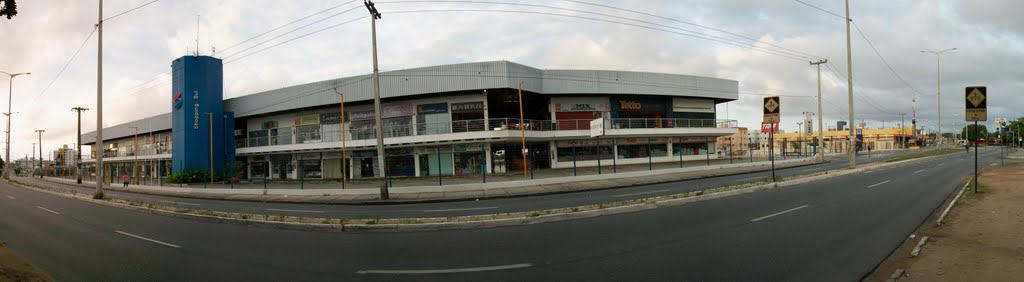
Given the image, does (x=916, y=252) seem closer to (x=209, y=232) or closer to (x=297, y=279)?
(x=297, y=279)

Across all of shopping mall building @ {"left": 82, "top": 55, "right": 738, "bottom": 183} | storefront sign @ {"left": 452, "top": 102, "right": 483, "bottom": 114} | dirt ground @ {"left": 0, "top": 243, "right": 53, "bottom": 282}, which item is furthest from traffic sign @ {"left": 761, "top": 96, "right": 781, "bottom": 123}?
dirt ground @ {"left": 0, "top": 243, "right": 53, "bottom": 282}

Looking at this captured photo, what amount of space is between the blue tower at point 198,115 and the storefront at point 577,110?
32131 millimetres

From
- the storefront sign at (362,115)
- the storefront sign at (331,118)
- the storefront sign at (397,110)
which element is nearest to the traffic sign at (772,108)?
the storefront sign at (397,110)

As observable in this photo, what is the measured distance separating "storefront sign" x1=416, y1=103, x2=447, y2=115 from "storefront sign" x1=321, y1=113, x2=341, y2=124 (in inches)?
331

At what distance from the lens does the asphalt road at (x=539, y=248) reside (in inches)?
229

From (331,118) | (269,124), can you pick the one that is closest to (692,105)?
(331,118)

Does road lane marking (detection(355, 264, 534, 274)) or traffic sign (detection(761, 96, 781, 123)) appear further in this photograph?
traffic sign (detection(761, 96, 781, 123))

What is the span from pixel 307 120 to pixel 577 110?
25.5 m

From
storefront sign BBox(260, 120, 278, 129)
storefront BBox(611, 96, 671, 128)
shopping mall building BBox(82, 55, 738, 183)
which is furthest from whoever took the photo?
storefront sign BBox(260, 120, 278, 129)

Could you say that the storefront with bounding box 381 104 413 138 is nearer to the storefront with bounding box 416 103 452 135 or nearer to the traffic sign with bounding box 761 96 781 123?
the storefront with bounding box 416 103 452 135

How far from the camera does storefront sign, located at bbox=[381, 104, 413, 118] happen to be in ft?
115

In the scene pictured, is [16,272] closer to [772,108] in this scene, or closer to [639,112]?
[772,108]

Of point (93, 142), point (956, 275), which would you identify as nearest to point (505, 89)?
point (956, 275)

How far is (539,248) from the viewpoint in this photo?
7246mm
